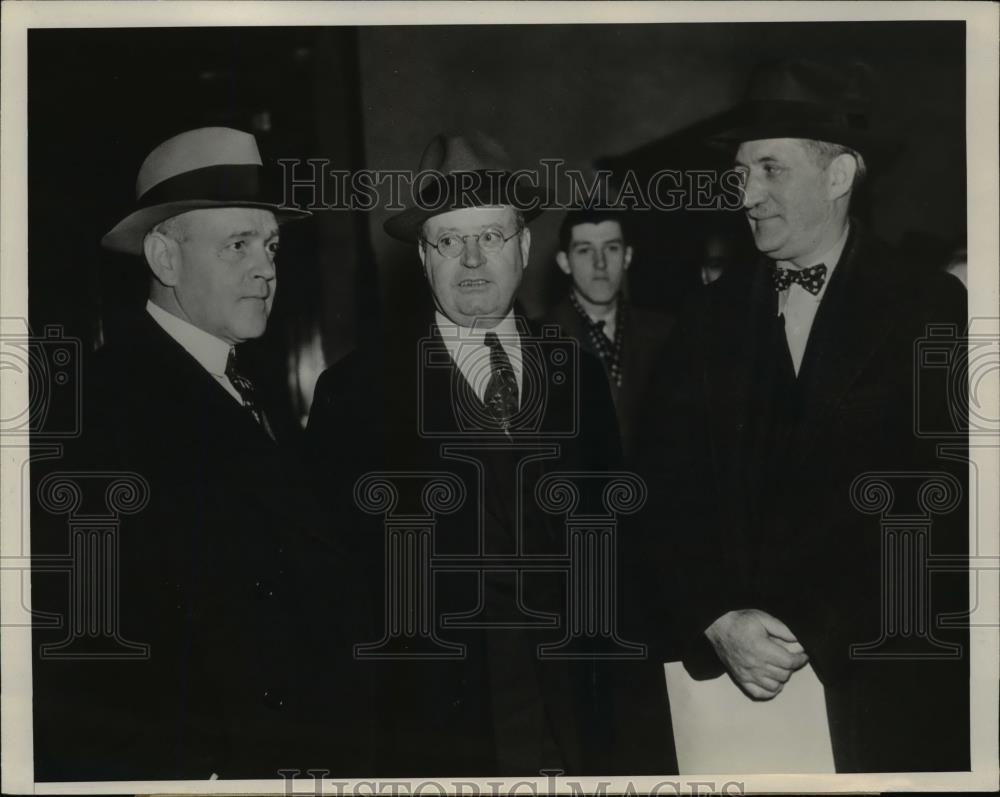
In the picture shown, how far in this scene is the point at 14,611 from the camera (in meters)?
2.72

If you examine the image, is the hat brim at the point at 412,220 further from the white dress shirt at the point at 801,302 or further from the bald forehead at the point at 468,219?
the white dress shirt at the point at 801,302

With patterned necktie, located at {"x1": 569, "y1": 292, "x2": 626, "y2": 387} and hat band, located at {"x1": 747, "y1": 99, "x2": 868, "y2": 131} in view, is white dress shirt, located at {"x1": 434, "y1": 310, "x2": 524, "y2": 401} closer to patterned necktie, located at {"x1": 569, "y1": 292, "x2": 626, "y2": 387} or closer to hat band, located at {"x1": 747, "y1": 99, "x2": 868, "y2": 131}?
patterned necktie, located at {"x1": 569, "y1": 292, "x2": 626, "y2": 387}

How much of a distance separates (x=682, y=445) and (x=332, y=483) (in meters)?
0.94

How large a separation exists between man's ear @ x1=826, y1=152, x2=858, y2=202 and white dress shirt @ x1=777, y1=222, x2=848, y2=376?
0.10m

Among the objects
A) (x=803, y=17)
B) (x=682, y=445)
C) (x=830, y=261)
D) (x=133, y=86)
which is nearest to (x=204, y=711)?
(x=682, y=445)

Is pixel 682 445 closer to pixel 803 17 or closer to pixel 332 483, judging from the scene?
pixel 332 483

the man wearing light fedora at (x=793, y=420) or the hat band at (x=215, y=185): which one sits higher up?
the hat band at (x=215, y=185)
